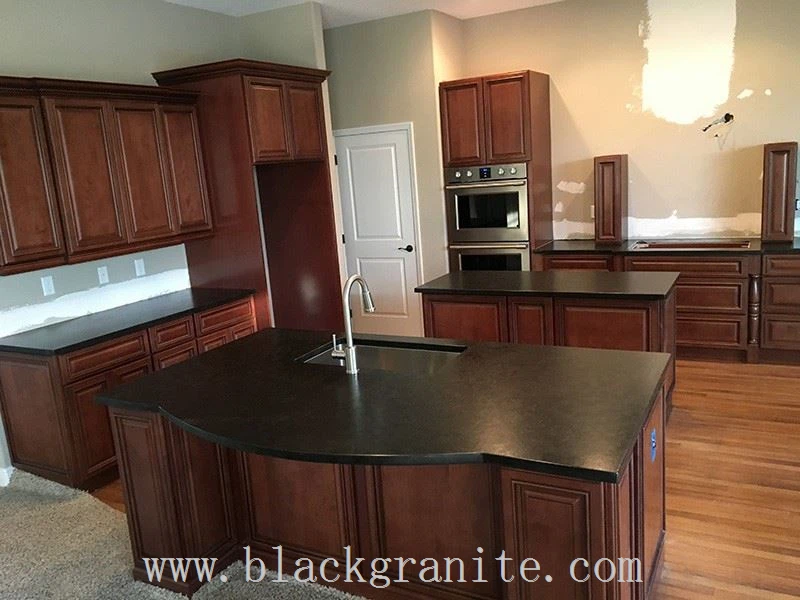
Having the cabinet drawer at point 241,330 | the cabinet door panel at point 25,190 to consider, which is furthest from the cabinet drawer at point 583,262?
the cabinet door panel at point 25,190

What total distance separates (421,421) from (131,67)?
3.54 metres

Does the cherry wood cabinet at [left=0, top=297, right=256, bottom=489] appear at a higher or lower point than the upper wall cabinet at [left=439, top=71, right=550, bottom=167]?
lower

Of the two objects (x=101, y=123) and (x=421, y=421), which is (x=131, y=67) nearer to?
(x=101, y=123)

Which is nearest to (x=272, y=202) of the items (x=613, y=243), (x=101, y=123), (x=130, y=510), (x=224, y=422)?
(x=101, y=123)

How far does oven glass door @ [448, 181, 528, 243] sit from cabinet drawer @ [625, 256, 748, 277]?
915 millimetres

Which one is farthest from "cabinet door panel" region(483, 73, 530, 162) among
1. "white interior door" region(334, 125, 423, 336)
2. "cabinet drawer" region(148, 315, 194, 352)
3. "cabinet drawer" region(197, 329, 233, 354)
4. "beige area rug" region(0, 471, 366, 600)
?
"beige area rug" region(0, 471, 366, 600)

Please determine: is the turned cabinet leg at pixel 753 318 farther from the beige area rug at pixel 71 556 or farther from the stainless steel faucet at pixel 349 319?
the beige area rug at pixel 71 556

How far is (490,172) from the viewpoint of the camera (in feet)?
17.6

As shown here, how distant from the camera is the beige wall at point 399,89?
539cm

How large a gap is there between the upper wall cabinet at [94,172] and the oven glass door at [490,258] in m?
2.12

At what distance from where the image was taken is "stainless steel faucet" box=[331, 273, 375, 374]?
2303 mm

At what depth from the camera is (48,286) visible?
378 cm

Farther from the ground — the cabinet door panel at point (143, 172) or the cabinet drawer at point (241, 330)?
the cabinet door panel at point (143, 172)

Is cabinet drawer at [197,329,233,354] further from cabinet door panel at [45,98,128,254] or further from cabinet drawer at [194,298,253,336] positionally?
cabinet door panel at [45,98,128,254]
